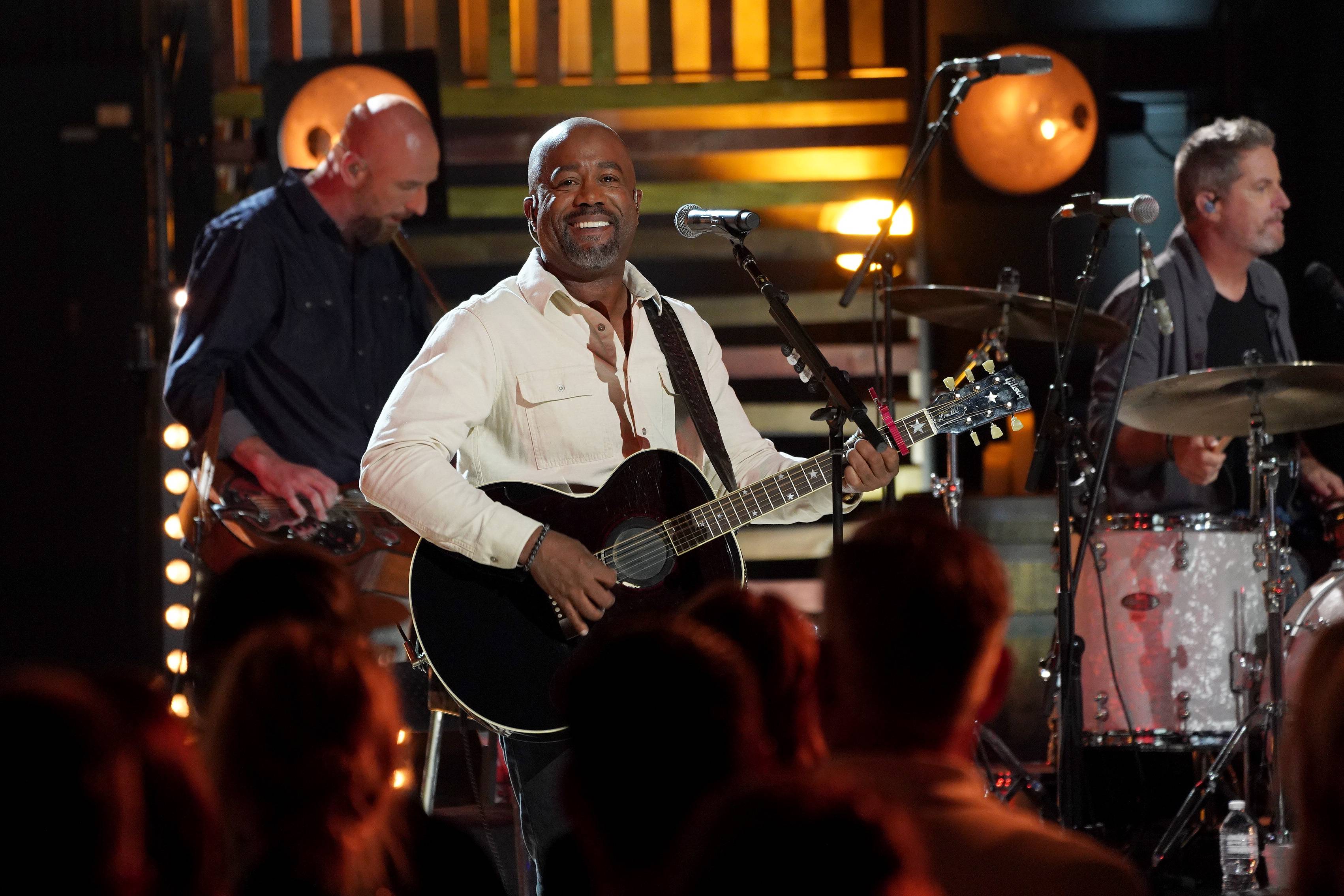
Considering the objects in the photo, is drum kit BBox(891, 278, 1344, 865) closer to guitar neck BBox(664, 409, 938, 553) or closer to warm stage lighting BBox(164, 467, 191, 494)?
guitar neck BBox(664, 409, 938, 553)

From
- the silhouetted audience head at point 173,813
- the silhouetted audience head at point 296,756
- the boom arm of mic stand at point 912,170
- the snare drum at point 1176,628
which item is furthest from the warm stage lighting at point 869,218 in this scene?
the silhouetted audience head at point 173,813

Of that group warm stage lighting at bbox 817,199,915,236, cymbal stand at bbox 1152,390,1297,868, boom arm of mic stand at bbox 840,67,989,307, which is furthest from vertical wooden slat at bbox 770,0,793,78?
cymbal stand at bbox 1152,390,1297,868

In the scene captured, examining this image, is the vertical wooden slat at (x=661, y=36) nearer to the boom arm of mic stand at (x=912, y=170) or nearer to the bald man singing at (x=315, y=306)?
the bald man singing at (x=315, y=306)

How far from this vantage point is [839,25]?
8695 millimetres

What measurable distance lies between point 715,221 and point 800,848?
2747mm

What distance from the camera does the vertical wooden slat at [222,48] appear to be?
8.30 metres

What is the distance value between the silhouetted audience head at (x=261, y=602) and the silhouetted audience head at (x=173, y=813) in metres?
0.78

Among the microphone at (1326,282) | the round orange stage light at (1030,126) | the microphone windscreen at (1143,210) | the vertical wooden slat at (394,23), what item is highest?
the vertical wooden slat at (394,23)

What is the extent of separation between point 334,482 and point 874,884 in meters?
4.30

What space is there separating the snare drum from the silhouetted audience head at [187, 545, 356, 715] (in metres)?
3.70

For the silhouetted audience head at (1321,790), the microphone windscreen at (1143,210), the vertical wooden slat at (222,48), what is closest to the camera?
the silhouetted audience head at (1321,790)

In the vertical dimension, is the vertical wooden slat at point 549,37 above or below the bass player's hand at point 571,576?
above

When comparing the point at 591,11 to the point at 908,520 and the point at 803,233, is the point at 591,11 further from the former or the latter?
the point at 908,520

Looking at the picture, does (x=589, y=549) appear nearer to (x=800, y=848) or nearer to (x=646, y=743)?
(x=646, y=743)
